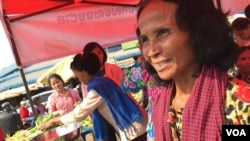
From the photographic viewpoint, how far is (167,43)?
141 cm

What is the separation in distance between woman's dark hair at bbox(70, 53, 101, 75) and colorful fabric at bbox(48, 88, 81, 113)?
247 cm

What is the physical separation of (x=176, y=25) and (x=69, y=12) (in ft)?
→ 9.22

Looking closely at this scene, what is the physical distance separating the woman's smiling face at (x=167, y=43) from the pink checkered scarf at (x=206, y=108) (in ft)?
0.28

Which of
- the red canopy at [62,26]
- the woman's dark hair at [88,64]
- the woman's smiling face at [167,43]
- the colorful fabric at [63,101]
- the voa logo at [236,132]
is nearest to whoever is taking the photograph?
the voa logo at [236,132]

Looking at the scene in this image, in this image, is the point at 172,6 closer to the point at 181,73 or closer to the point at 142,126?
the point at 181,73

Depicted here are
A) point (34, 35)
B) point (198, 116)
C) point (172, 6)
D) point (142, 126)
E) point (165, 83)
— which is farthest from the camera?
point (34, 35)

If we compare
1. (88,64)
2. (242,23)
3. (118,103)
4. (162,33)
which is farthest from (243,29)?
(162,33)

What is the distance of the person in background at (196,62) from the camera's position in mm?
1340

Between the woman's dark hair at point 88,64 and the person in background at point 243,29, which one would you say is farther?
the woman's dark hair at point 88,64

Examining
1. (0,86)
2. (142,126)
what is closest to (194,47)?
(142,126)

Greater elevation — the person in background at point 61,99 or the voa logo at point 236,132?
the voa logo at point 236,132

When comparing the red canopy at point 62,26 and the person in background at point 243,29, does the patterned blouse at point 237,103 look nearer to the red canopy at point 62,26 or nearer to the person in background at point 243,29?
the person in background at point 243,29

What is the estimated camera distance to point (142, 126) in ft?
10.8

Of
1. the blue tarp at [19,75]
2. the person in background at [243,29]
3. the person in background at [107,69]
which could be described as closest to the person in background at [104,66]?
the person in background at [107,69]
